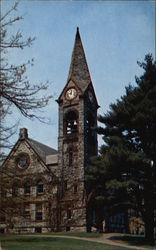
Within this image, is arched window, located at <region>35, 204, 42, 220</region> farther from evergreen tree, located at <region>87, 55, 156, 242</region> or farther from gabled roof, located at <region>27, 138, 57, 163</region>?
evergreen tree, located at <region>87, 55, 156, 242</region>

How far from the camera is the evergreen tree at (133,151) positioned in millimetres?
22422

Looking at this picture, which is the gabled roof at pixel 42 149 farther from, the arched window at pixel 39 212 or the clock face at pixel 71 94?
the clock face at pixel 71 94

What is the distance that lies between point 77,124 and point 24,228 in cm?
1296

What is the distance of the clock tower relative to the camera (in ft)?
109

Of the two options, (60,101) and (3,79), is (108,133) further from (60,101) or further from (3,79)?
(3,79)

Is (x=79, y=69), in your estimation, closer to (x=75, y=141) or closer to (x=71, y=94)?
(x=71, y=94)

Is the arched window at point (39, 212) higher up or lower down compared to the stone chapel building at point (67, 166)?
lower down

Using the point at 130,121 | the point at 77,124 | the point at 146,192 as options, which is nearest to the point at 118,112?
the point at 130,121

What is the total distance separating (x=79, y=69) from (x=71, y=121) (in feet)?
23.4

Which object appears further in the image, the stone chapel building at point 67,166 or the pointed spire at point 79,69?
the pointed spire at point 79,69

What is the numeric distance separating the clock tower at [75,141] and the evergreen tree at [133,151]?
8.98 m

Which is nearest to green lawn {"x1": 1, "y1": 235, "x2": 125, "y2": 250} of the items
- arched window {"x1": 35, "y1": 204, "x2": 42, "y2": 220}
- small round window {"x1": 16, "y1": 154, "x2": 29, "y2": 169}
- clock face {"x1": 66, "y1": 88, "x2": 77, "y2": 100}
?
arched window {"x1": 35, "y1": 204, "x2": 42, "y2": 220}

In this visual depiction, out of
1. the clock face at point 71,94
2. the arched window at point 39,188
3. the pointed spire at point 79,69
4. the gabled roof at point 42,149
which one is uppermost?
the pointed spire at point 79,69

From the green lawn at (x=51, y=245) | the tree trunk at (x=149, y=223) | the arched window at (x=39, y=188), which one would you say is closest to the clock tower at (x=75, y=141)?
the arched window at (x=39, y=188)
